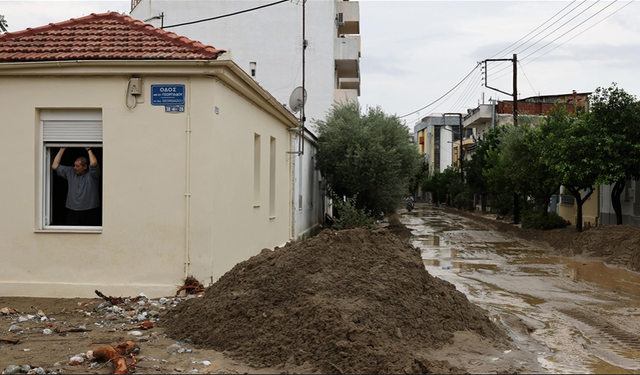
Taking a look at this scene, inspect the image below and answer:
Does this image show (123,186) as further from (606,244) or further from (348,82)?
(348,82)

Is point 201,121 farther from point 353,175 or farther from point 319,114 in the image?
point 319,114

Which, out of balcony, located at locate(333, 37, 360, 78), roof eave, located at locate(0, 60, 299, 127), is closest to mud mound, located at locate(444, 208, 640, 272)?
roof eave, located at locate(0, 60, 299, 127)

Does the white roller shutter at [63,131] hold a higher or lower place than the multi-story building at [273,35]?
lower

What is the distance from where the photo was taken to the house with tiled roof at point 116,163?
9898mm

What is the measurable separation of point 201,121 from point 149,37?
7.16 feet

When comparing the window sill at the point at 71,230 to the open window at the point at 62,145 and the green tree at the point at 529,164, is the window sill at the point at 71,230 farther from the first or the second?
the green tree at the point at 529,164

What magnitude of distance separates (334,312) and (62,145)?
610 centimetres

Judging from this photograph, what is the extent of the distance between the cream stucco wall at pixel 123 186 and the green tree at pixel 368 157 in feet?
45.3

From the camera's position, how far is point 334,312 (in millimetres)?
6617

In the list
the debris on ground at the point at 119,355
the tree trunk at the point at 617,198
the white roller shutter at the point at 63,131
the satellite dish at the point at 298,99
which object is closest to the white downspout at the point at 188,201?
the white roller shutter at the point at 63,131

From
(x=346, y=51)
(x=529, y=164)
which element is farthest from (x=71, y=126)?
(x=346, y=51)

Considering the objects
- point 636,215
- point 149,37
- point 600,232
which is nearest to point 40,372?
point 149,37

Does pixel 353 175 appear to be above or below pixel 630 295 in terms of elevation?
above

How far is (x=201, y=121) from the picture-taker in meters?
9.88
